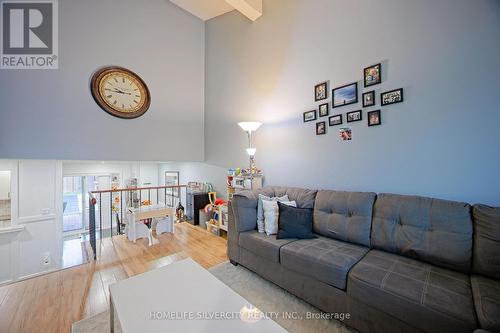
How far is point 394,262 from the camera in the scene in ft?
5.01

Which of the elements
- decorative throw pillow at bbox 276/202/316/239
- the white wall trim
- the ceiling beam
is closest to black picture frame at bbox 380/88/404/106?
decorative throw pillow at bbox 276/202/316/239

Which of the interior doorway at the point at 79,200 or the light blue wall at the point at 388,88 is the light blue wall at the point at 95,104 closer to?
the light blue wall at the point at 388,88

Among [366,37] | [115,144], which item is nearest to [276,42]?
[366,37]

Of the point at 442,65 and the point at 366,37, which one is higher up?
the point at 366,37

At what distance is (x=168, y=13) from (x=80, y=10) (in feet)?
4.75

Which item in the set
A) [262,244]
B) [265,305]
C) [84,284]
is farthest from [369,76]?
[84,284]

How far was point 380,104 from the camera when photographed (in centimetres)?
209

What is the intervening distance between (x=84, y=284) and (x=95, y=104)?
104 inches

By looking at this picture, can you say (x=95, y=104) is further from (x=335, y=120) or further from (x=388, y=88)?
(x=388, y=88)

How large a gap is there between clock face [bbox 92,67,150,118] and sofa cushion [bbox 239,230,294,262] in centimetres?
298

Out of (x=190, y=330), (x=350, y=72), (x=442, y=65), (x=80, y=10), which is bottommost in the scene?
(x=190, y=330)

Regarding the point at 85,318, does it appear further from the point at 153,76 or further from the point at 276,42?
the point at 276,42

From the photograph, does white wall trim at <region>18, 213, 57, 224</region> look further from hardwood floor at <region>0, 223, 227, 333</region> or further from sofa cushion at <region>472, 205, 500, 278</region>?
sofa cushion at <region>472, 205, 500, 278</region>

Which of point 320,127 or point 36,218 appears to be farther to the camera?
point 36,218
